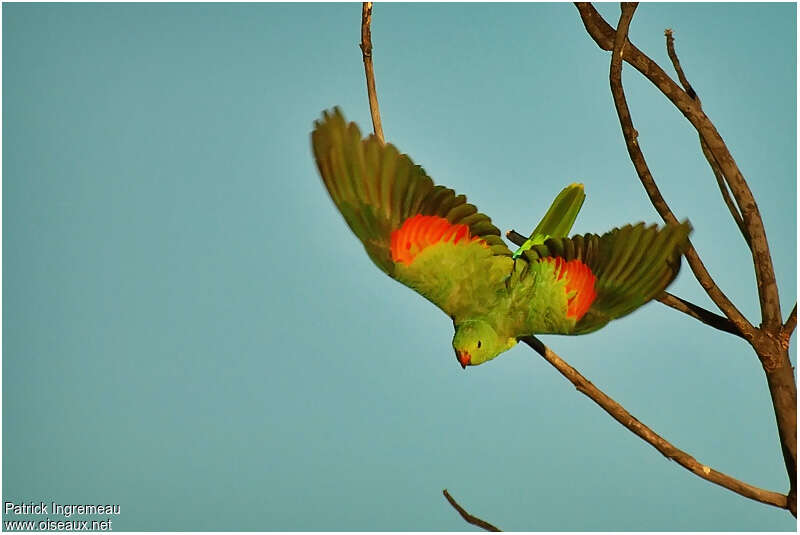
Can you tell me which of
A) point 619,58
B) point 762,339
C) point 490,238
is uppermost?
point 619,58

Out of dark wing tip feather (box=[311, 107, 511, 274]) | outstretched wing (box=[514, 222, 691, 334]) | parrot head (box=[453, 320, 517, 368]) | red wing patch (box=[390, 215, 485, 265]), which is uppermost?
dark wing tip feather (box=[311, 107, 511, 274])

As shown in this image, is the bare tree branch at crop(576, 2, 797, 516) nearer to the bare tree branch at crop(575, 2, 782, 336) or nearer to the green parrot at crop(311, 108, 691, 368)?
the bare tree branch at crop(575, 2, 782, 336)

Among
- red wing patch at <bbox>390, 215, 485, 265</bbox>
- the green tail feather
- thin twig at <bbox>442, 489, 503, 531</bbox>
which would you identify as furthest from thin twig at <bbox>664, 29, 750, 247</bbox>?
thin twig at <bbox>442, 489, 503, 531</bbox>

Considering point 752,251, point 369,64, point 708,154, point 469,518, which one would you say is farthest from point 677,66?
point 469,518

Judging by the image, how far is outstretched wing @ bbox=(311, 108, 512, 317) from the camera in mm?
1050

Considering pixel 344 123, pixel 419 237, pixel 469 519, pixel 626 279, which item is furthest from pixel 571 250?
pixel 469 519

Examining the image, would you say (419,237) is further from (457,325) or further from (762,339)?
(762,339)

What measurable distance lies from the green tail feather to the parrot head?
0.12m

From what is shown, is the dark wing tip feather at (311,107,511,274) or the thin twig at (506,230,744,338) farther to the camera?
the thin twig at (506,230,744,338)

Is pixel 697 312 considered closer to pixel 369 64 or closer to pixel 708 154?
pixel 708 154

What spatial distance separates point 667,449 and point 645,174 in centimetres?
32

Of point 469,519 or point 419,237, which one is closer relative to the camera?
point 419,237

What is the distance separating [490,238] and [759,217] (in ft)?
1.02

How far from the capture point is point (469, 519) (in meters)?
1.26
